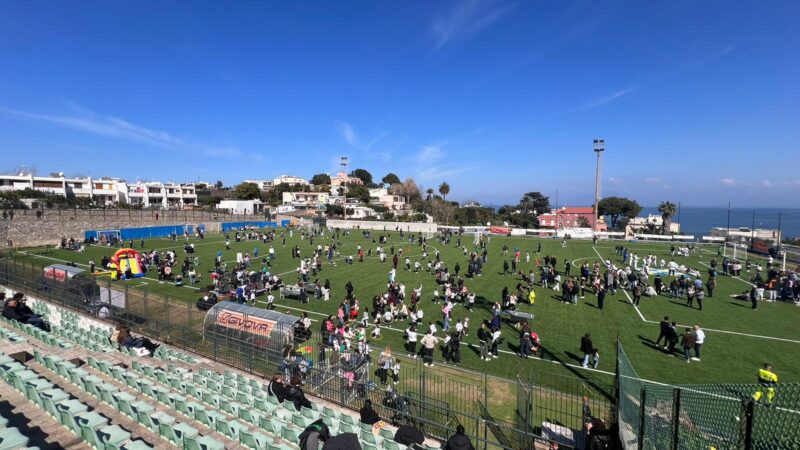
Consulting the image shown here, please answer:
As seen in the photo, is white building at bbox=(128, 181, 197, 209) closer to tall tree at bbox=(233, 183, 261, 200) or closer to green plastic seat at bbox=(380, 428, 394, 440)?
tall tree at bbox=(233, 183, 261, 200)

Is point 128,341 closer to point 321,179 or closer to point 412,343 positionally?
point 412,343

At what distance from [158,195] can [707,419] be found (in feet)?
396

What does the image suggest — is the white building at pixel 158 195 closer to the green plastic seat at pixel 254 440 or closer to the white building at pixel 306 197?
the white building at pixel 306 197

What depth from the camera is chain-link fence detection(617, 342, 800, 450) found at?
415 cm

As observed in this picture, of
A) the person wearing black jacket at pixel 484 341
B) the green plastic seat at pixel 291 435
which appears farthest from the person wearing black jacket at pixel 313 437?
the person wearing black jacket at pixel 484 341

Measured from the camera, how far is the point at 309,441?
6.08 meters

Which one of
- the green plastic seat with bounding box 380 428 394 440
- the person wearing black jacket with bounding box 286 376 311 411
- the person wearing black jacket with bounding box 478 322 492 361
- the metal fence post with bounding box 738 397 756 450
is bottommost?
the person wearing black jacket with bounding box 478 322 492 361

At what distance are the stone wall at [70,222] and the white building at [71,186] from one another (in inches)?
1276

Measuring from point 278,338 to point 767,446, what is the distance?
11060mm

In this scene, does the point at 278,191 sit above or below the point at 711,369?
above

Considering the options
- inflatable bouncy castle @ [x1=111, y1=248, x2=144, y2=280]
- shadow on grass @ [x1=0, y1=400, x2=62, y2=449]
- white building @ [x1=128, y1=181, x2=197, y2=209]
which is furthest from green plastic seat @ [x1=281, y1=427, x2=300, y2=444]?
white building @ [x1=128, y1=181, x2=197, y2=209]

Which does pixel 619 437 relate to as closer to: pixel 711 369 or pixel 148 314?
pixel 711 369

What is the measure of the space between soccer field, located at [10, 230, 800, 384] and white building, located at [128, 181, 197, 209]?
69939 millimetres

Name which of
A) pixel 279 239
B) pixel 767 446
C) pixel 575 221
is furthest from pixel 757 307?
pixel 575 221
